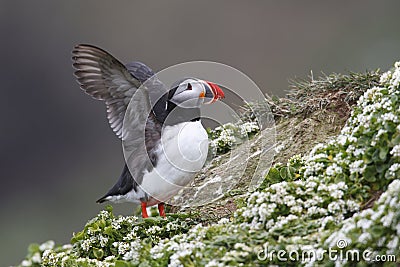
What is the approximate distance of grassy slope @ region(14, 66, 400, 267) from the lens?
397 centimetres

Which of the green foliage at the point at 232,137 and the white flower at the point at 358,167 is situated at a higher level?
the green foliage at the point at 232,137

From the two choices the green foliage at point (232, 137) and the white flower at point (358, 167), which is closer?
the white flower at point (358, 167)

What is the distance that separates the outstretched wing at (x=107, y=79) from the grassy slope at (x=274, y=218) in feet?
3.23

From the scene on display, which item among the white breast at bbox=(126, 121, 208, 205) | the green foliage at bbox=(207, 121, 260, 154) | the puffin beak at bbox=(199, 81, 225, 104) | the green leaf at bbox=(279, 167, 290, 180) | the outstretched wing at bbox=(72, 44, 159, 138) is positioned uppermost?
the outstretched wing at bbox=(72, 44, 159, 138)

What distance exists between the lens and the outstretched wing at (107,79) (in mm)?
6086

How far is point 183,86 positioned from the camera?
619 cm

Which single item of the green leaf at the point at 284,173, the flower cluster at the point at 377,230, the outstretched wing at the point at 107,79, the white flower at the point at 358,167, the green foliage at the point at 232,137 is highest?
the outstretched wing at the point at 107,79

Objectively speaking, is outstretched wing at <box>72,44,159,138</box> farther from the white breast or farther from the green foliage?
the green foliage

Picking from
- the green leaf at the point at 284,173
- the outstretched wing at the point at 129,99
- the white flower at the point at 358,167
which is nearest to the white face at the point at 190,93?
the outstretched wing at the point at 129,99

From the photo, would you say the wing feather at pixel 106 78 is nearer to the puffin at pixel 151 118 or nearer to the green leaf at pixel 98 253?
the puffin at pixel 151 118

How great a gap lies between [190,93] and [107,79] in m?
0.75

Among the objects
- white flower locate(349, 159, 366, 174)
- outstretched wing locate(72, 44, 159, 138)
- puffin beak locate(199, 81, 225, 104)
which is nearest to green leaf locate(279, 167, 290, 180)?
puffin beak locate(199, 81, 225, 104)

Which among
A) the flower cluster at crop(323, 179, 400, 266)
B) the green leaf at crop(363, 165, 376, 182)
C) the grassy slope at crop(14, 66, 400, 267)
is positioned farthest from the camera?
the green leaf at crop(363, 165, 376, 182)

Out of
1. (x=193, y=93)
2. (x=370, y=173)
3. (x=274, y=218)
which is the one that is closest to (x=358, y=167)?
(x=370, y=173)
